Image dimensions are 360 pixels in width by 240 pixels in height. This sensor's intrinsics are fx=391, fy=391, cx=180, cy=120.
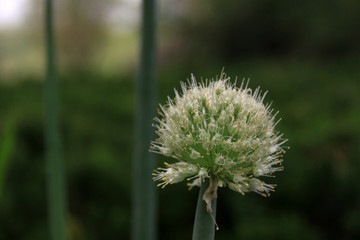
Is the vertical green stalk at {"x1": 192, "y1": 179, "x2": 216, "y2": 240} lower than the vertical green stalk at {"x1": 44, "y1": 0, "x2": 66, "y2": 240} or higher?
lower

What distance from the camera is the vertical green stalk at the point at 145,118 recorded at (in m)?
1.47

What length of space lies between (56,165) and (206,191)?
2.49 feet

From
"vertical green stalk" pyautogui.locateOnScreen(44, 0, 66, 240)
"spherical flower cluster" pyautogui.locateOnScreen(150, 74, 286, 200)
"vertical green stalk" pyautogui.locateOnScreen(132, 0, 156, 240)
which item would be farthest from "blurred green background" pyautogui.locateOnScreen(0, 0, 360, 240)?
"spherical flower cluster" pyautogui.locateOnScreen(150, 74, 286, 200)

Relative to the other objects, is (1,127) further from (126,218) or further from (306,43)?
(306,43)

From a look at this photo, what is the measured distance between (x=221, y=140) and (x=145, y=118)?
667mm

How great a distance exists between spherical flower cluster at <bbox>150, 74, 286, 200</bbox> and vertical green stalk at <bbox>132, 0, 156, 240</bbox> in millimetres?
541

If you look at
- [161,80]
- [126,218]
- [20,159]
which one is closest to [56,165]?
[126,218]

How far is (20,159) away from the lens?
3537 mm

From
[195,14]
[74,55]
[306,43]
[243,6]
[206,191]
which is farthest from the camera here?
[74,55]

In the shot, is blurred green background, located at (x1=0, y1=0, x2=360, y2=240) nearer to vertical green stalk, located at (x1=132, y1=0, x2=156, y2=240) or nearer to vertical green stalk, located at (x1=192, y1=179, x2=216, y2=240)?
vertical green stalk, located at (x1=132, y1=0, x2=156, y2=240)

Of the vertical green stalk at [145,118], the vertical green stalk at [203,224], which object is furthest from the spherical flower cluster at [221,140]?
the vertical green stalk at [145,118]

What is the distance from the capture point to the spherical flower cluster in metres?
0.88

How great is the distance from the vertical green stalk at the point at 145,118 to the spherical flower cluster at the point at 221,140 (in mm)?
541

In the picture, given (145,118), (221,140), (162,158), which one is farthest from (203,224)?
(162,158)
